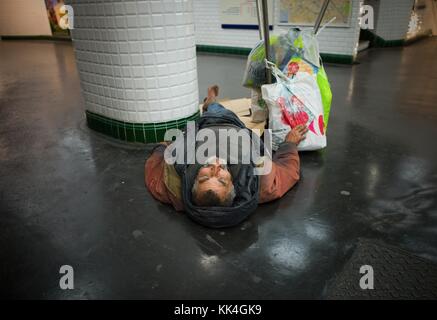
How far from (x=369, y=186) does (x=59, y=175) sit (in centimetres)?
210

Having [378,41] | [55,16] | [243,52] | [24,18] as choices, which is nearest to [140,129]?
[243,52]

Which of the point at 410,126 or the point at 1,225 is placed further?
the point at 410,126

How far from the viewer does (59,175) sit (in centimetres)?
230

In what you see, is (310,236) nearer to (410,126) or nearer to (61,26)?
(410,126)

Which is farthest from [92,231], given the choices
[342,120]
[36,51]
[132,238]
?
[36,51]

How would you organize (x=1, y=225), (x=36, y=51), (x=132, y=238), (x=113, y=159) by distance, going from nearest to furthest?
(x=132, y=238)
(x=1, y=225)
(x=113, y=159)
(x=36, y=51)

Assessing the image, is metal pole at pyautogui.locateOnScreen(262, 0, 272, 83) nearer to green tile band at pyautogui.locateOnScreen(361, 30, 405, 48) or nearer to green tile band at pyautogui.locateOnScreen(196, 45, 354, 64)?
green tile band at pyautogui.locateOnScreen(196, 45, 354, 64)

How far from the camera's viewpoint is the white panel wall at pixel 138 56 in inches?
91.7

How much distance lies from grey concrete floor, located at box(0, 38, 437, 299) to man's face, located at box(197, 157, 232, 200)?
256 millimetres

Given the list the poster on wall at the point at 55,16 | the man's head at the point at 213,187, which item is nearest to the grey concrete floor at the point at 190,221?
the man's head at the point at 213,187

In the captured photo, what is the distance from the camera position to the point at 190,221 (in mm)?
1771

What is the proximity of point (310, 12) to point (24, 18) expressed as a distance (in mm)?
9517

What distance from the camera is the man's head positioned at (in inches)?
61.7

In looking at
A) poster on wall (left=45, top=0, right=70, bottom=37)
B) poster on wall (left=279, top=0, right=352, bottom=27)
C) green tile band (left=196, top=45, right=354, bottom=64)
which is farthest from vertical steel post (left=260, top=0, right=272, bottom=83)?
poster on wall (left=45, top=0, right=70, bottom=37)
